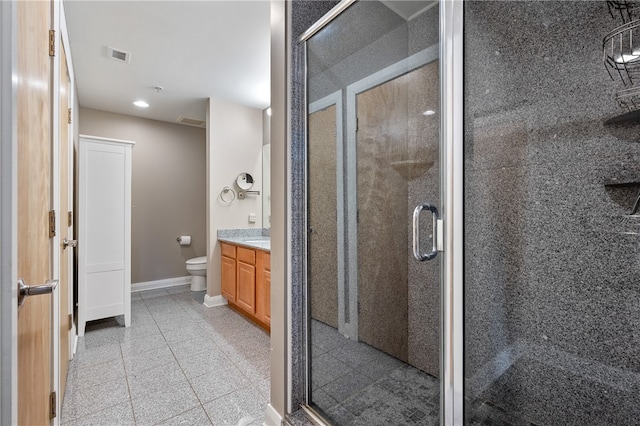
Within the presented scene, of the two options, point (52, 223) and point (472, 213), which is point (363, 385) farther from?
point (52, 223)

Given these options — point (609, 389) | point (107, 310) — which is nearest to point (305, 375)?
point (609, 389)

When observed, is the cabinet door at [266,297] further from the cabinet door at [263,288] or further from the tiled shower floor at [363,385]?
the tiled shower floor at [363,385]

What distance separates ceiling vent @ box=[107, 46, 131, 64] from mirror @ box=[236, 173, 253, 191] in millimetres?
1627

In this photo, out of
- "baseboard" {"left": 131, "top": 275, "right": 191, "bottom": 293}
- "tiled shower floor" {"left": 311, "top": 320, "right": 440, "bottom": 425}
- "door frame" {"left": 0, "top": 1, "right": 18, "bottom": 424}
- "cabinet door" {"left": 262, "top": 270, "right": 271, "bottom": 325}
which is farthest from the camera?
"baseboard" {"left": 131, "top": 275, "right": 191, "bottom": 293}

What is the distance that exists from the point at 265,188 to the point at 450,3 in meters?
3.16

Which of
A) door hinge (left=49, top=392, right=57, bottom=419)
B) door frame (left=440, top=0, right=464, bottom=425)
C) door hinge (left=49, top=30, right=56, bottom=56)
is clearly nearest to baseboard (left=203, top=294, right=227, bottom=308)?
door hinge (left=49, top=392, right=57, bottom=419)

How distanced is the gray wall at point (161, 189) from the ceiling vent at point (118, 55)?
1695mm

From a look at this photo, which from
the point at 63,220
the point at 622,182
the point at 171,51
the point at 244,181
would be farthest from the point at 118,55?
the point at 622,182

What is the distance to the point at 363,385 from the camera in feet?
4.94

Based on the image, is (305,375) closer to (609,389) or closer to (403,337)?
(403,337)

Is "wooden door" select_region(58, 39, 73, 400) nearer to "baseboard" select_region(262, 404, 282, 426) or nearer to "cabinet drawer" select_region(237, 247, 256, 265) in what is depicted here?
"baseboard" select_region(262, 404, 282, 426)

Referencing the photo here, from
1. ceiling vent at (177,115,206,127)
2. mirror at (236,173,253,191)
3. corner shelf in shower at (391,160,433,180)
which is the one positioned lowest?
corner shelf in shower at (391,160,433,180)

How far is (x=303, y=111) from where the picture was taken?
1565mm

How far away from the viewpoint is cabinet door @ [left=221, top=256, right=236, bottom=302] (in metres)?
3.29
